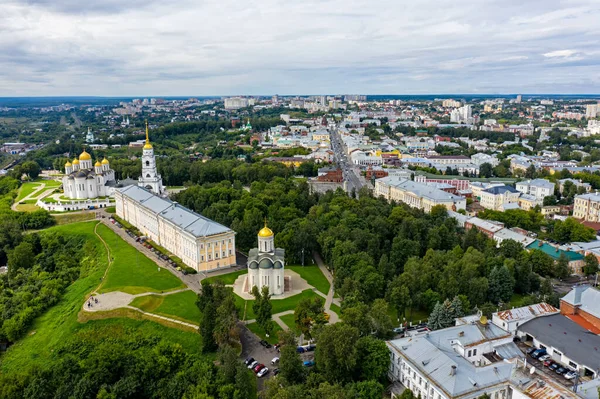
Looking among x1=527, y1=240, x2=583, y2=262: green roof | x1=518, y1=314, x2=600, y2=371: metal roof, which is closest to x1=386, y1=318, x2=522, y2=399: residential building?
x1=518, y1=314, x2=600, y2=371: metal roof

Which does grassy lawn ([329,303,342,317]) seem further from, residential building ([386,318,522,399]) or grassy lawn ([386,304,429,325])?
residential building ([386,318,522,399])

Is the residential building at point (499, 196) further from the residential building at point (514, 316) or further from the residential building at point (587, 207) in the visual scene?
the residential building at point (514, 316)

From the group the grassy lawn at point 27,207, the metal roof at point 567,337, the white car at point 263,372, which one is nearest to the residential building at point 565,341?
the metal roof at point 567,337

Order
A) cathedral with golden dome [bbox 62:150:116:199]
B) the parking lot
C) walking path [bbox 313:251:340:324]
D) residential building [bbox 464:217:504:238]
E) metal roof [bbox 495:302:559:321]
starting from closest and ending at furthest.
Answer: the parking lot
metal roof [bbox 495:302:559:321]
walking path [bbox 313:251:340:324]
residential building [bbox 464:217:504:238]
cathedral with golden dome [bbox 62:150:116:199]

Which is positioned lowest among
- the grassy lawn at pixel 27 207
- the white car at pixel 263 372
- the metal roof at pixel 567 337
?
the white car at pixel 263 372

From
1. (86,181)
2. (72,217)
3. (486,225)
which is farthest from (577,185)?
(72,217)

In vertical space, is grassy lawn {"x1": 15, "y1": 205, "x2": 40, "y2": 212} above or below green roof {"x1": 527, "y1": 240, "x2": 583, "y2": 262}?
above

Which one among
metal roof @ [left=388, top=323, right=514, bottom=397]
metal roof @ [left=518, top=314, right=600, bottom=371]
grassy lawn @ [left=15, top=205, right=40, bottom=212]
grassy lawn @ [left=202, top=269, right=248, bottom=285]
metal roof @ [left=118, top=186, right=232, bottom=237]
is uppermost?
metal roof @ [left=118, top=186, right=232, bottom=237]
